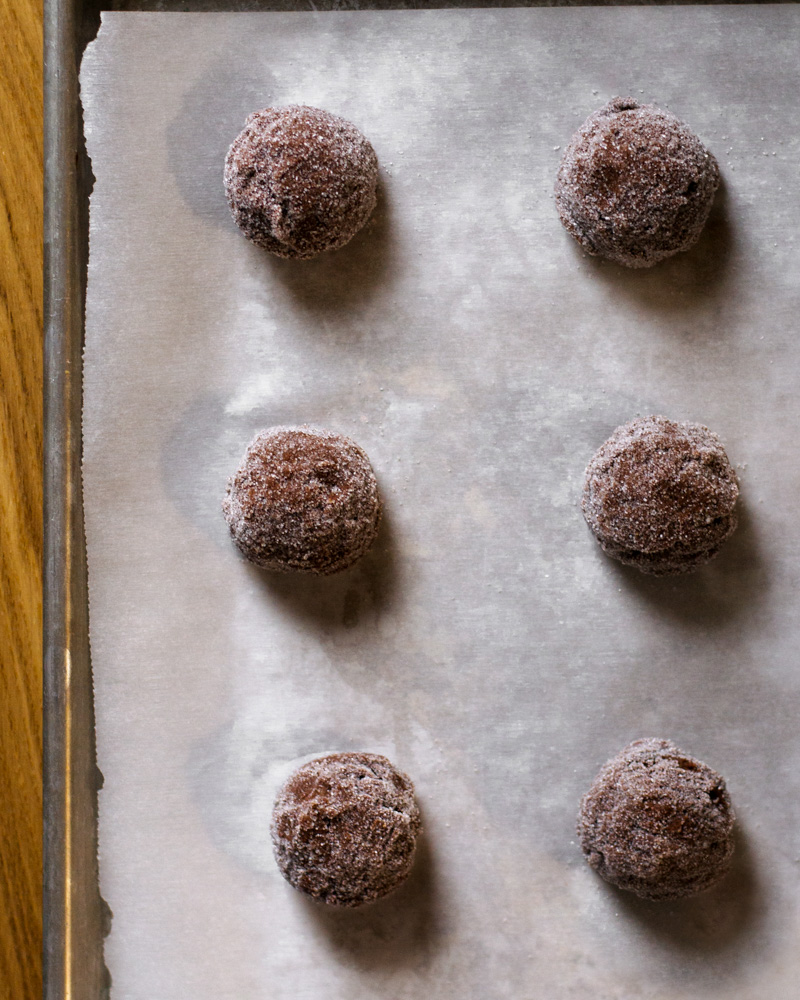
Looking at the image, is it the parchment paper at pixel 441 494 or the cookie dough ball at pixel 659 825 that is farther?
the parchment paper at pixel 441 494

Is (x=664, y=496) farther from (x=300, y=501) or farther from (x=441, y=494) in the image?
(x=300, y=501)

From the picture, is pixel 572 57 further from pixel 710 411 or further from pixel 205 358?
pixel 205 358

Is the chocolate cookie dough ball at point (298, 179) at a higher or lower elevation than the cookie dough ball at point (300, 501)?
higher

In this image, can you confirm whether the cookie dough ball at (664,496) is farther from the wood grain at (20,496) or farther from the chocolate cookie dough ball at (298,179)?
the wood grain at (20,496)

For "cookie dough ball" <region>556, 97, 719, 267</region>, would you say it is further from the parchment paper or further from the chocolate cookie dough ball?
the chocolate cookie dough ball

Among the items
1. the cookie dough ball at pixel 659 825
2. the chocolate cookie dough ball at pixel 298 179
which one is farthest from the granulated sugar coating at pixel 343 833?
the chocolate cookie dough ball at pixel 298 179

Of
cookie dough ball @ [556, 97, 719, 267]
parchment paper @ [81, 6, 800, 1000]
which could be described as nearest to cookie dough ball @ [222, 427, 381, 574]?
parchment paper @ [81, 6, 800, 1000]

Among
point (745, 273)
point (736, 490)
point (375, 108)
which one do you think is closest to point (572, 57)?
point (375, 108)

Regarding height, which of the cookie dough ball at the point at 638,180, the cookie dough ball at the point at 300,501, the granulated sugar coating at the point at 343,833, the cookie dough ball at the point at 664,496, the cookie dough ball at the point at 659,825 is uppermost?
the cookie dough ball at the point at 638,180
